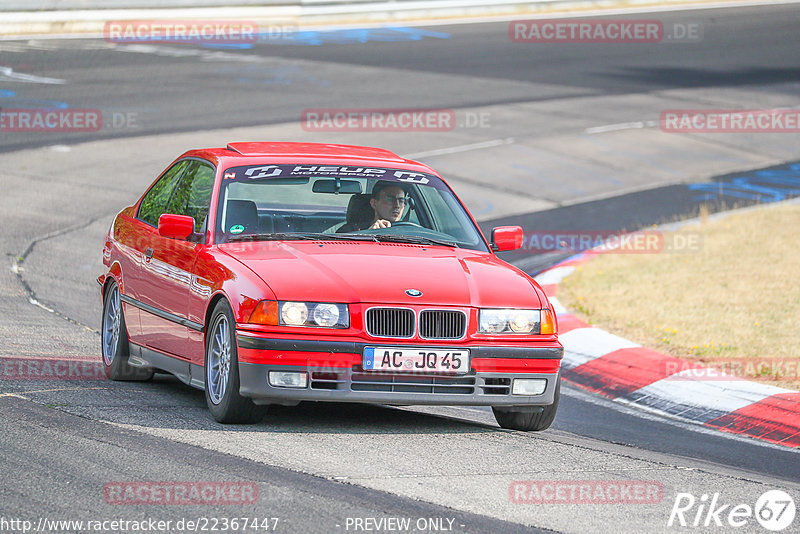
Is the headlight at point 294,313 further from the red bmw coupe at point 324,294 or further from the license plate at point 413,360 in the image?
the license plate at point 413,360

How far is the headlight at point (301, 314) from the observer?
6.49 m

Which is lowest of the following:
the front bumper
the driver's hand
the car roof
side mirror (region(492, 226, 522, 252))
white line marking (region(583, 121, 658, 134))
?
white line marking (region(583, 121, 658, 134))

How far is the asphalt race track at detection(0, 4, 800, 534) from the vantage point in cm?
555

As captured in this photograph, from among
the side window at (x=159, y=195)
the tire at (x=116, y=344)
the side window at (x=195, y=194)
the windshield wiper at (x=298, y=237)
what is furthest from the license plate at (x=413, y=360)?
the side window at (x=159, y=195)

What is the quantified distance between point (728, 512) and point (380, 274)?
7.27 ft

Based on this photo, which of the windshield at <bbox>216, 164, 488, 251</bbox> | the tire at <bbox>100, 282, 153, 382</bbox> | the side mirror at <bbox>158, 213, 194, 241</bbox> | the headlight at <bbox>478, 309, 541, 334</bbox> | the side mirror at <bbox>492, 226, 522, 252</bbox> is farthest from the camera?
the tire at <bbox>100, 282, 153, 382</bbox>

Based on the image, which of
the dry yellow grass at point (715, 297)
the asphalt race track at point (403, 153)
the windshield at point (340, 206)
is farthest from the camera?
the dry yellow grass at point (715, 297)

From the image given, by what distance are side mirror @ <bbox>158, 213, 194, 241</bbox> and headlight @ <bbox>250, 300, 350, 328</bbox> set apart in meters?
1.10

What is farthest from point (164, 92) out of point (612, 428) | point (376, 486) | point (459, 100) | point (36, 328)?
point (376, 486)

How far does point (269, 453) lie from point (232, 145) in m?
2.91

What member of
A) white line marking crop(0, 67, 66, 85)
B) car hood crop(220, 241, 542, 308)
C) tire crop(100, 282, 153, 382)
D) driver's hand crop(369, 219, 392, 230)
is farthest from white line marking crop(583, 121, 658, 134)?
car hood crop(220, 241, 542, 308)

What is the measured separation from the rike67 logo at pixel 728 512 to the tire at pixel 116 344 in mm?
3885

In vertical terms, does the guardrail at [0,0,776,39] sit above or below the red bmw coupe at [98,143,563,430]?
above

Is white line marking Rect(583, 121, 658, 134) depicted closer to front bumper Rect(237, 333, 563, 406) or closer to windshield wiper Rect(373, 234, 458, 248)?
windshield wiper Rect(373, 234, 458, 248)
